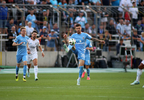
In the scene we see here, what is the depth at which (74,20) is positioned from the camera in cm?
2225

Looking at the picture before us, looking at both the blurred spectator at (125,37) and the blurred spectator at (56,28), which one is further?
the blurred spectator at (125,37)

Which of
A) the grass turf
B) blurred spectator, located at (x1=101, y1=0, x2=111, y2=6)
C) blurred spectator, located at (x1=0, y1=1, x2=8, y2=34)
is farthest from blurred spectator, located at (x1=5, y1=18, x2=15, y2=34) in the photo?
the grass turf

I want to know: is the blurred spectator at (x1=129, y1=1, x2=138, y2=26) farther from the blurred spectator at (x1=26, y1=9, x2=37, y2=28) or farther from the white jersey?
the white jersey

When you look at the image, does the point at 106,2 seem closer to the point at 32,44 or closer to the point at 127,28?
the point at 127,28

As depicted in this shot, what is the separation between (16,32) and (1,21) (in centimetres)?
131

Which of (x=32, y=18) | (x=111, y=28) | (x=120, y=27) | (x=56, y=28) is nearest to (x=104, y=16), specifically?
(x=111, y=28)

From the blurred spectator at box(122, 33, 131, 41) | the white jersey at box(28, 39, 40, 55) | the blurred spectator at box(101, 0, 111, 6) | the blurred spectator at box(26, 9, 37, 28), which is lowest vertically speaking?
the white jersey at box(28, 39, 40, 55)

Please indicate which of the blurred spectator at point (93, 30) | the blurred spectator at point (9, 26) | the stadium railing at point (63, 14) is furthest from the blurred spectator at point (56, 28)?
the blurred spectator at point (9, 26)

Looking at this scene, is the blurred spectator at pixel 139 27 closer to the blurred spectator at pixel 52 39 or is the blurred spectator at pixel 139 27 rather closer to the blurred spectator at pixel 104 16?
the blurred spectator at pixel 104 16

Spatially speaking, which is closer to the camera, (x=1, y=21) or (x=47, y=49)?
(x=1, y=21)

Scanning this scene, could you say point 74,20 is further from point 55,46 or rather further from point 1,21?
point 1,21

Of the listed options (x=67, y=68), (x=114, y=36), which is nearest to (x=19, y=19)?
(x=67, y=68)

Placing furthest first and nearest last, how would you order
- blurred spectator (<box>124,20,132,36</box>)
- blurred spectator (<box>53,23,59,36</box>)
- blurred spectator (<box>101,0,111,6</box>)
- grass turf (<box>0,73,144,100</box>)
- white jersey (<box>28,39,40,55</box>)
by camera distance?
blurred spectator (<box>101,0,111,6</box>)
blurred spectator (<box>124,20,132,36</box>)
blurred spectator (<box>53,23,59,36</box>)
white jersey (<box>28,39,40,55</box>)
grass turf (<box>0,73,144,100</box>)

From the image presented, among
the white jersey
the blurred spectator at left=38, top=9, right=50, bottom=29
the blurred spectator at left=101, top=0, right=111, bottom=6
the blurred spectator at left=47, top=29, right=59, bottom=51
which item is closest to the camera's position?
the white jersey
